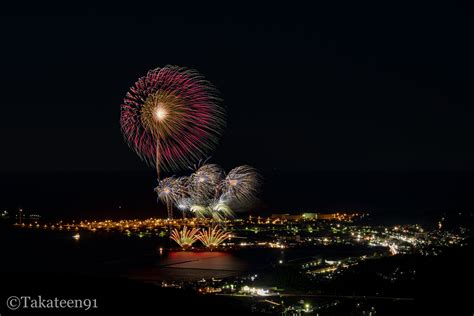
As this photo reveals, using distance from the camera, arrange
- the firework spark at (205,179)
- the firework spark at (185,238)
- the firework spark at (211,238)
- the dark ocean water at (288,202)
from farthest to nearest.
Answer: the dark ocean water at (288,202) < the firework spark at (185,238) < the firework spark at (211,238) < the firework spark at (205,179)

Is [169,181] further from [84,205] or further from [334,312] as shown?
[84,205]

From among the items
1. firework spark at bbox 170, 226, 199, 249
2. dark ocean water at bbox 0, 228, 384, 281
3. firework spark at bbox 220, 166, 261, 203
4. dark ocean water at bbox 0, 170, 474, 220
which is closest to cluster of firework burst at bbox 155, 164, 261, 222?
firework spark at bbox 220, 166, 261, 203

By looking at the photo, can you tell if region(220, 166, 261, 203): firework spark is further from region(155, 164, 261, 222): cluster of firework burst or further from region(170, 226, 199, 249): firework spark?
region(170, 226, 199, 249): firework spark

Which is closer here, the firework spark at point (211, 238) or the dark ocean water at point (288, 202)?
the firework spark at point (211, 238)

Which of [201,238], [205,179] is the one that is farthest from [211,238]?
[205,179]

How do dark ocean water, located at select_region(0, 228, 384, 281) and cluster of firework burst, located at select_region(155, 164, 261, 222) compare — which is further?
cluster of firework burst, located at select_region(155, 164, 261, 222)

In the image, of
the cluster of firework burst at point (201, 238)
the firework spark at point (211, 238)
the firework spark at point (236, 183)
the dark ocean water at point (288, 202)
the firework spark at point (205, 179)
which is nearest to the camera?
the firework spark at point (205, 179)

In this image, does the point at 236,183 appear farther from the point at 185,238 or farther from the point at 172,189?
the point at 185,238

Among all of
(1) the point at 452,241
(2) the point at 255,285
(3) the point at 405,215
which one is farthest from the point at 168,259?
(3) the point at 405,215

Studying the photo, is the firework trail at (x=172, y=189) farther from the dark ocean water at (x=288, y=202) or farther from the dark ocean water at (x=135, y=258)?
the dark ocean water at (x=288, y=202)

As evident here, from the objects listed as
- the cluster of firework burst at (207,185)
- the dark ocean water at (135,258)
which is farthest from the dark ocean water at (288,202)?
the cluster of firework burst at (207,185)

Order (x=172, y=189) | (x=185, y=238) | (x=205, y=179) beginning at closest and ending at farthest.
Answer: (x=205, y=179) → (x=172, y=189) → (x=185, y=238)
